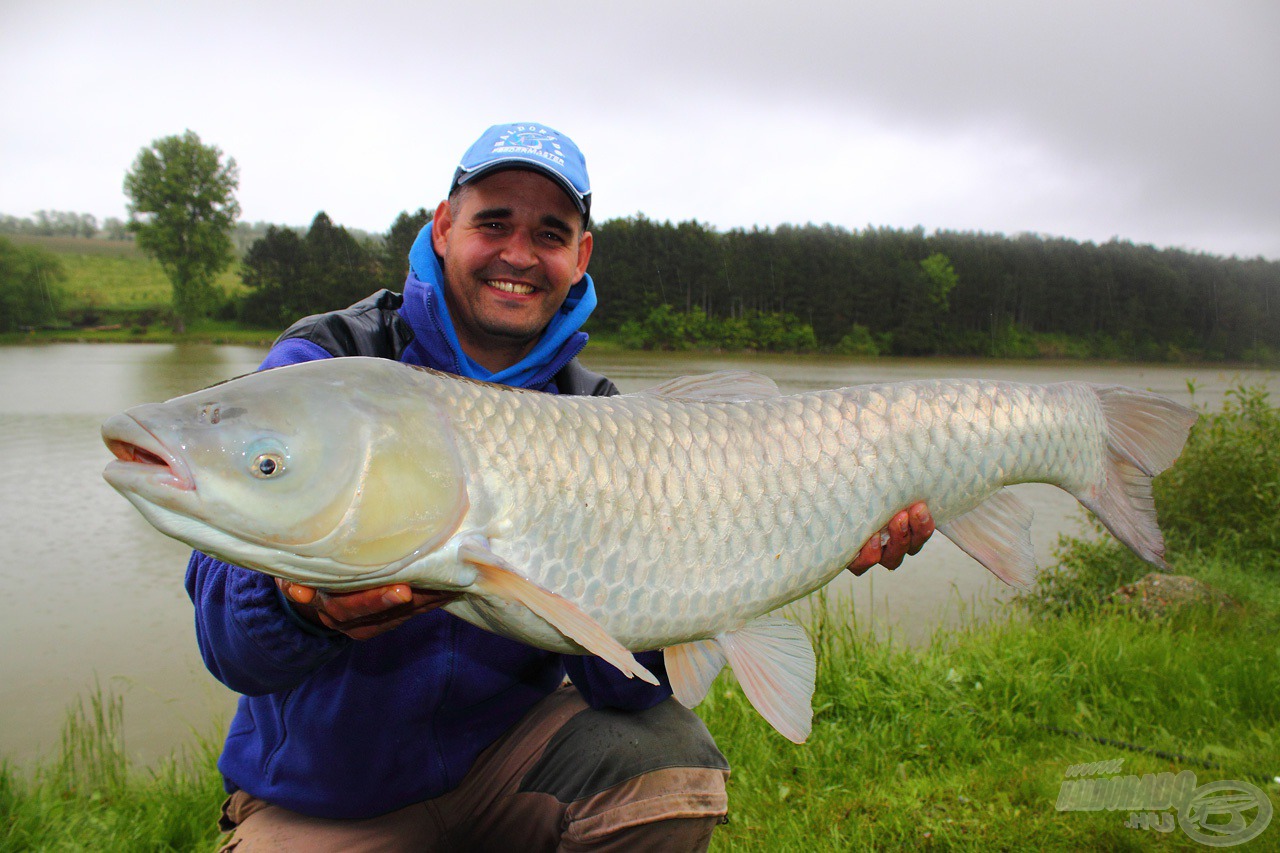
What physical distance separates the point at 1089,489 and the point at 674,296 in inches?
1298

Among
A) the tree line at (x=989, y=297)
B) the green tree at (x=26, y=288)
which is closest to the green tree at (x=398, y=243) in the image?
the tree line at (x=989, y=297)

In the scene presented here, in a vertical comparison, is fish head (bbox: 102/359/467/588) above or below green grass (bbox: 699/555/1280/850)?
above

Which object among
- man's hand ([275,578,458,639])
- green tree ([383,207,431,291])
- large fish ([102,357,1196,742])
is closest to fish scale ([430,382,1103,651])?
large fish ([102,357,1196,742])

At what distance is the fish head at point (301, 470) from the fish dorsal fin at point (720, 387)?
53cm

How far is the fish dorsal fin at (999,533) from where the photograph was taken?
1.75 meters

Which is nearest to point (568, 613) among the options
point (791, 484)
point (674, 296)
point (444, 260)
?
point (791, 484)

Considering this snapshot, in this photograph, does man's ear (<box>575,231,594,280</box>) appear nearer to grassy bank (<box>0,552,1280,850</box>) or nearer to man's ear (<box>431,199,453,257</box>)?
man's ear (<box>431,199,453,257</box>)

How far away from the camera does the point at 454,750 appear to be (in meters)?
1.80

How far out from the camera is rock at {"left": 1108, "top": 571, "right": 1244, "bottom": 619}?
3.92m

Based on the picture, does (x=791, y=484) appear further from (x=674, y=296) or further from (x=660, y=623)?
(x=674, y=296)

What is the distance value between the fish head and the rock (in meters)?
3.93

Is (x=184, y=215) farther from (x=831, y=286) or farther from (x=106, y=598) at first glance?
(x=106, y=598)

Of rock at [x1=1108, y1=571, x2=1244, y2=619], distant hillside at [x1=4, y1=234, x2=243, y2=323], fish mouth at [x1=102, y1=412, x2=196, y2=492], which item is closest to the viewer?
fish mouth at [x1=102, y1=412, x2=196, y2=492]

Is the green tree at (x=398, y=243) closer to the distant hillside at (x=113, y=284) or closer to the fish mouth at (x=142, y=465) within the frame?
the distant hillside at (x=113, y=284)
